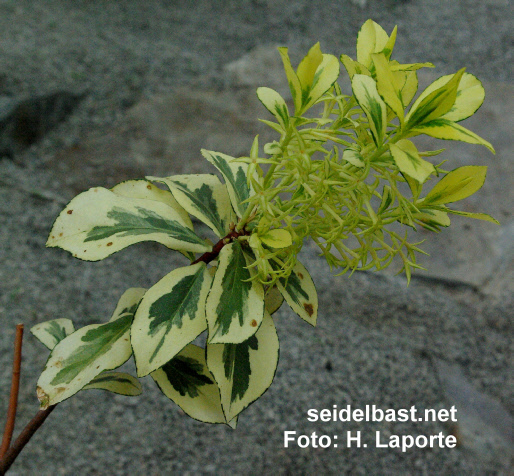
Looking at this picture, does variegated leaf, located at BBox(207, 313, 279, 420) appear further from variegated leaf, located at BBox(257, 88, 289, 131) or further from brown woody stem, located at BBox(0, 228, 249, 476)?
variegated leaf, located at BBox(257, 88, 289, 131)

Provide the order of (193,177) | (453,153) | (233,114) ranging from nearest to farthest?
(193,177), (453,153), (233,114)

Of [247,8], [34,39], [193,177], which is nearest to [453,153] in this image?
[247,8]

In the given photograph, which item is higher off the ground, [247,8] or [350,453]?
[247,8]

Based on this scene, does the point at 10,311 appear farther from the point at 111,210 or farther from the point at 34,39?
the point at 34,39

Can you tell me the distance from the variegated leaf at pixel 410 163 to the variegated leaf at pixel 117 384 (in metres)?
0.50

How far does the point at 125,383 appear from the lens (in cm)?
76

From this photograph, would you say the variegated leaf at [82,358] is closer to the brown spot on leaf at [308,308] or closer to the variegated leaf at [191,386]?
the variegated leaf at [191,386]

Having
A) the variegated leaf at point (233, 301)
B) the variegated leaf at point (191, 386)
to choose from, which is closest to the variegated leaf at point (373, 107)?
the variegated leaf at point (233, 301)

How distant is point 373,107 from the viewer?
46 centimetres

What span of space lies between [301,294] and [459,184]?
0.23 metres

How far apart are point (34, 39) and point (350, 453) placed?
2537 millimetres

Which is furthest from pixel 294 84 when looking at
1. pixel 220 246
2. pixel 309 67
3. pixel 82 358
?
pixel 82 358

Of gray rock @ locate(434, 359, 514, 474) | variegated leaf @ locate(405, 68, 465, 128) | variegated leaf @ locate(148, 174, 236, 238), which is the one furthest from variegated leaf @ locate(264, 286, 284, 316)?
gray rock @ locate(434, 359, 514, 474)

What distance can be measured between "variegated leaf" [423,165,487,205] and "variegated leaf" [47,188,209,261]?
283 millimetres
